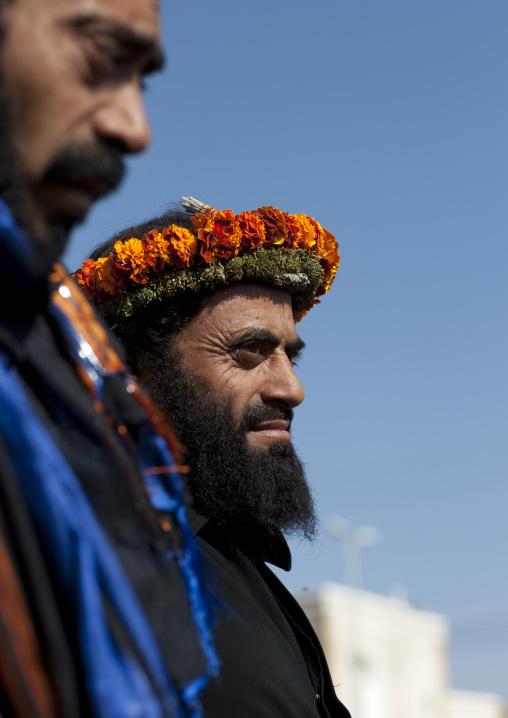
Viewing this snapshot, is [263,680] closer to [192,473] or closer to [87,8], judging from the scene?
[192,473]

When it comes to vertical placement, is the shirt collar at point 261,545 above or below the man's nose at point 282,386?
below

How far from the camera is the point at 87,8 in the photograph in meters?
1.55

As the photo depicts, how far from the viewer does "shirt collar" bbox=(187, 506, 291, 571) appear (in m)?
3.17

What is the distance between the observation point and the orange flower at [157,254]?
3498mm

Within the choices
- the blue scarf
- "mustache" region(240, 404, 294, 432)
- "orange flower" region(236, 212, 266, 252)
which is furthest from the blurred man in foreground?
"orange flower" region(236, 212, 266, 252)

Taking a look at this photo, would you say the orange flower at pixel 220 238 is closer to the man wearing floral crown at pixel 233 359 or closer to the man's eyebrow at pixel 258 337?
the man wearing floral crown at pixel 233 359

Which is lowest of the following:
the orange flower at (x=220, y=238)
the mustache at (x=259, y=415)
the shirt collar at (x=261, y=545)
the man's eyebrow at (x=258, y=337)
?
the shirt collar at (x=261, y=545)

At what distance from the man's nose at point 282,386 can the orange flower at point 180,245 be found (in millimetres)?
459

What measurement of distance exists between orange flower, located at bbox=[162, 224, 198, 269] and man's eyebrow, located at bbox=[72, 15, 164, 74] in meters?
1.79

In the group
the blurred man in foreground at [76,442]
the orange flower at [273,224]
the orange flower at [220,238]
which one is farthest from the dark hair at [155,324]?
the blurred man in foreground at [76,442]

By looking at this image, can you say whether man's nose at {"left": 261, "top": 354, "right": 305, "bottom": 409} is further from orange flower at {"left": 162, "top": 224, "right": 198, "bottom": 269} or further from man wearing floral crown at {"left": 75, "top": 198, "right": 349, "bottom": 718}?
orange flower at {"left": 162, "top": 224, "right": 198, "bottom": 269}

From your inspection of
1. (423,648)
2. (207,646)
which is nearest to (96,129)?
(207,646)

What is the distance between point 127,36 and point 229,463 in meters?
1.87

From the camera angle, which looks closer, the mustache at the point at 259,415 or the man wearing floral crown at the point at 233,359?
the man wearing floral crown at the point at 233,359
